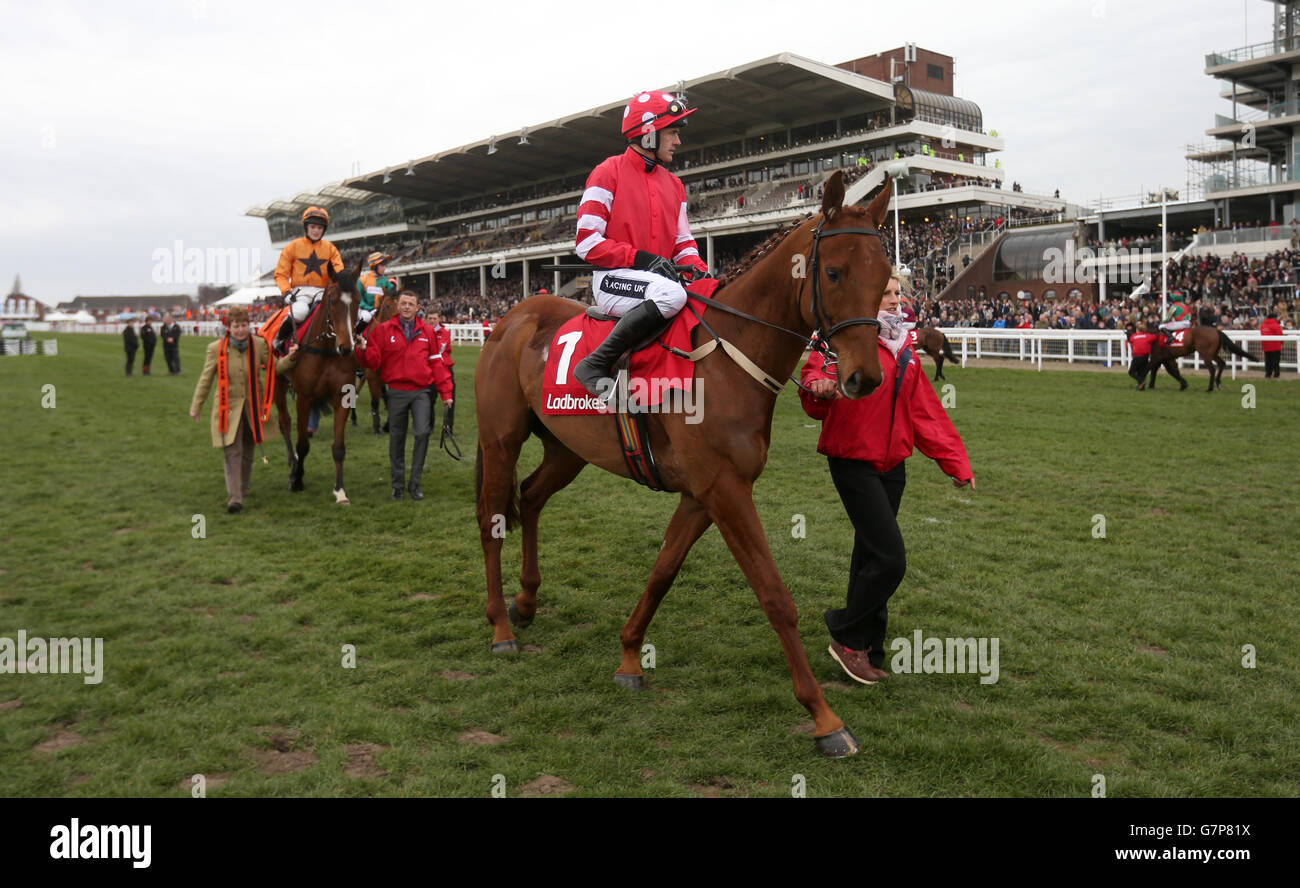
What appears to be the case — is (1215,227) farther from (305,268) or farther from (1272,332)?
(305,268)

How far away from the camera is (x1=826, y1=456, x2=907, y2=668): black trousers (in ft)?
13.3

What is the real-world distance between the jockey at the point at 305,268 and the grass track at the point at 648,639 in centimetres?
198

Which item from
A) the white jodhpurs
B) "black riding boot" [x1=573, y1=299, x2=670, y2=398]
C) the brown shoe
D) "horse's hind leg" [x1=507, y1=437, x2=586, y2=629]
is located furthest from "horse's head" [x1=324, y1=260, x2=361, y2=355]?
the brown shoe

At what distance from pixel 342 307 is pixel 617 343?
5.46 m

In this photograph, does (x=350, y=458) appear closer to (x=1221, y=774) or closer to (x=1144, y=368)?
(x=1221, y=774)

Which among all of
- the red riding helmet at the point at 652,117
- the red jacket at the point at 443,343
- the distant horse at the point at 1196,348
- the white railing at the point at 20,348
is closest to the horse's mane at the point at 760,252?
the red riding helmet at the point at 652,117

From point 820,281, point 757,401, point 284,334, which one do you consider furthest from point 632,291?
point 284,334

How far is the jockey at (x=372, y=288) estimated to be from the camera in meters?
9.05

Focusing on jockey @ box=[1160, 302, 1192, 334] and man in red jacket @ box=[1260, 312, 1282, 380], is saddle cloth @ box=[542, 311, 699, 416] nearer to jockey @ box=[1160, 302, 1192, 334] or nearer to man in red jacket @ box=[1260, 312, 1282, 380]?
jockey @ box=[1160, 302, 1192, 334]

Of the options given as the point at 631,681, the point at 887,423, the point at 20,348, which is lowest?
the point at 631,681

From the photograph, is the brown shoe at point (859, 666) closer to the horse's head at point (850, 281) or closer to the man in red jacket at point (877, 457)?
the man in red jacket at point (877, 457)

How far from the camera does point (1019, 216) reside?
139 ft
